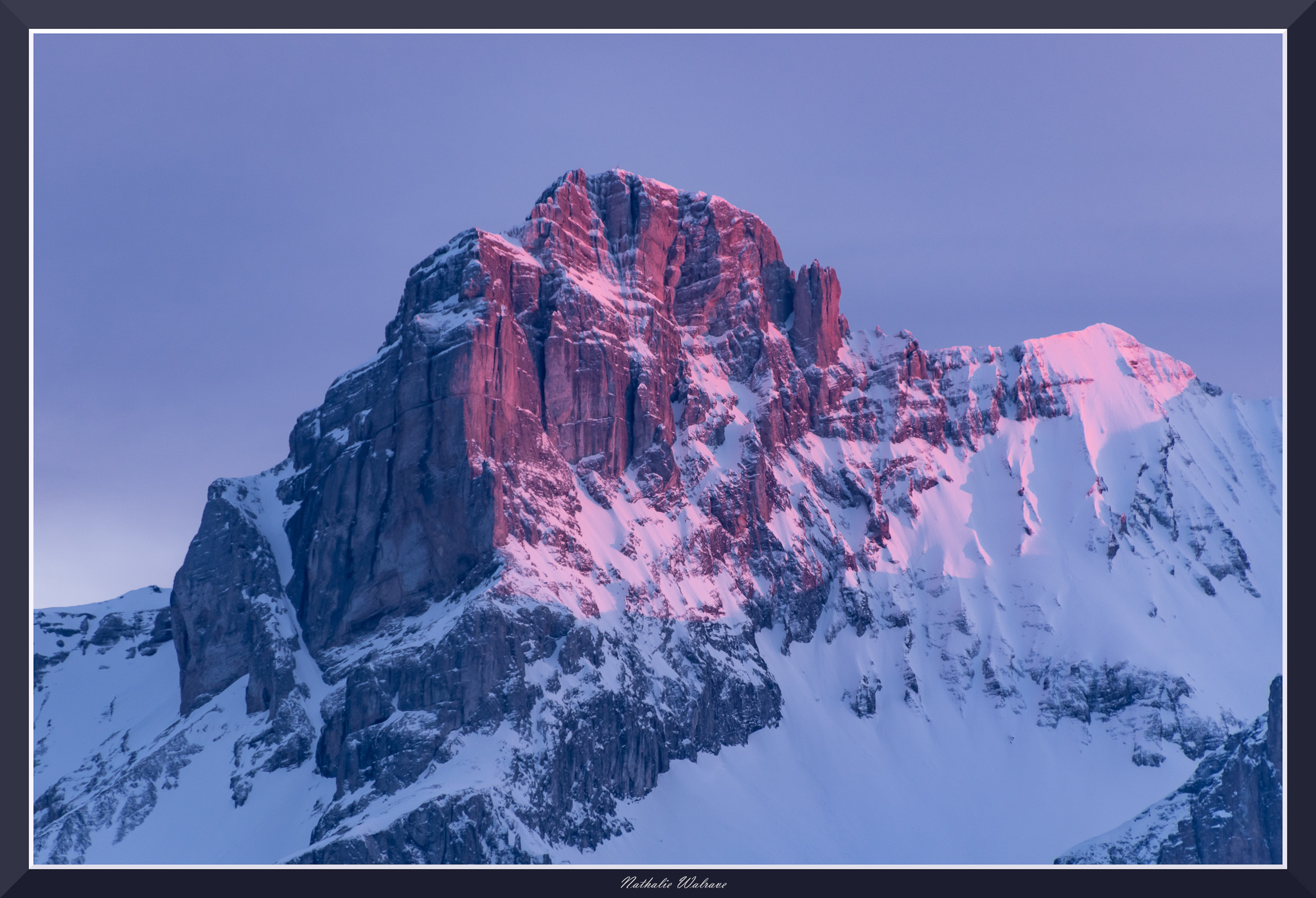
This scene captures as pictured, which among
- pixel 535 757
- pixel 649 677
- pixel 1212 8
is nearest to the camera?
pixel 1212 8

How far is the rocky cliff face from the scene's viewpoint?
120875 mm

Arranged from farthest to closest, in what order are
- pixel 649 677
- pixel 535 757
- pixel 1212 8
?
pixel 649 677
pixel 535 757
pixel 1212 8

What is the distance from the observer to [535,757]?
170625mm

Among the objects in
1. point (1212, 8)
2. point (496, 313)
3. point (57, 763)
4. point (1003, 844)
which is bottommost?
point (1003, 844)

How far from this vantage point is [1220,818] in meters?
134

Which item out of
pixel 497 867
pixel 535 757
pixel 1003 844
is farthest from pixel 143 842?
pixel 497 867

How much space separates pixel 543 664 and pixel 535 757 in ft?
34.9

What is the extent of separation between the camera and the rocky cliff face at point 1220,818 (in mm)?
120875

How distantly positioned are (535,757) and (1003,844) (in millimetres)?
51940
